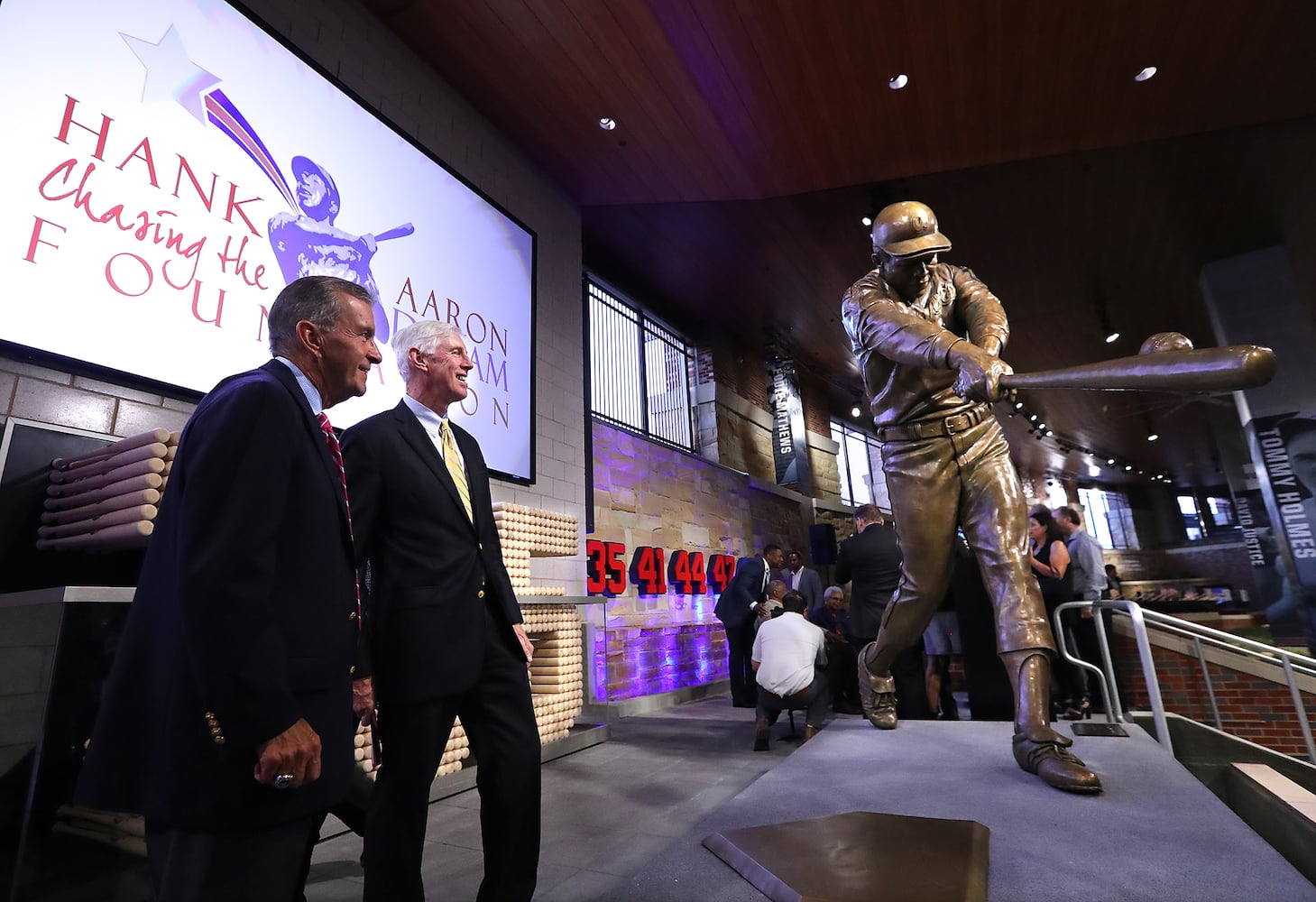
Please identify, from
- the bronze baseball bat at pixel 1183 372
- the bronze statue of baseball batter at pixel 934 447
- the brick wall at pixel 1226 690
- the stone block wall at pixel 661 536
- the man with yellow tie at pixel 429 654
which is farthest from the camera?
the stone block wall at pixel 661 536

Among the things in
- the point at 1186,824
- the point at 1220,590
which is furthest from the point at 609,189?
the point at 1220,590

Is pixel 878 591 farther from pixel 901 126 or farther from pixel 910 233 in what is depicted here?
pixel 901 126

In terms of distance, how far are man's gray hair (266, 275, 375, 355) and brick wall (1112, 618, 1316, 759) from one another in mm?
5547

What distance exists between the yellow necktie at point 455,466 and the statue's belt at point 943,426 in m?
1.68

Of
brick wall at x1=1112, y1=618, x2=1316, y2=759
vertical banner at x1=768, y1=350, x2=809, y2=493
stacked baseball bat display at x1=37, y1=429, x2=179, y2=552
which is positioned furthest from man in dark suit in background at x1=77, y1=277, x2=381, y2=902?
vertical banner at x1=768, y1=350, x2=809, y2=493

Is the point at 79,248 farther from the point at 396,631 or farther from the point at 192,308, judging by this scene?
the point at 396,631

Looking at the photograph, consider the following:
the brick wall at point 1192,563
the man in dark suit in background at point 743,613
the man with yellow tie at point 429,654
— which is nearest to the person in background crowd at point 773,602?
the man in dark suit in background at point 743,613

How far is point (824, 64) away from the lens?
4656 millimetres

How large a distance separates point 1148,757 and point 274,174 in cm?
454

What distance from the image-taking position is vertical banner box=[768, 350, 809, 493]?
11.8 m

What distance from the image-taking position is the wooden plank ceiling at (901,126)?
436cm

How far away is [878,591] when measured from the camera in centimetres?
434

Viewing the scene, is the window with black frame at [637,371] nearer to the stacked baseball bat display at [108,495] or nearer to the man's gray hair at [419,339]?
the stacked baseball bat display at [108,495]

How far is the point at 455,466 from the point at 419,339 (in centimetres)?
39
